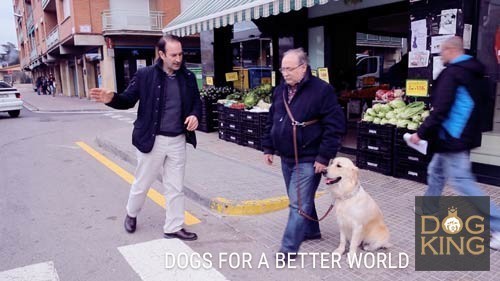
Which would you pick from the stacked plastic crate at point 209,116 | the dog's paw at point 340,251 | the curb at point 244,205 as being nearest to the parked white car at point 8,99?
the stacked plastic crate at point 209,116

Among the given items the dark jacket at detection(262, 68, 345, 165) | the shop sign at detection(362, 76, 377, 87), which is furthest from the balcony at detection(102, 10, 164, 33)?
the dark jacket at detection(262, 68, 345, 165)

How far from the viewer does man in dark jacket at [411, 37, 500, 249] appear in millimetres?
3477

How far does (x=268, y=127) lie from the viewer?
376 centimetres

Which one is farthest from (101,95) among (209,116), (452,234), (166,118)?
(209,116)

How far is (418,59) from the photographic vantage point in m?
5.75

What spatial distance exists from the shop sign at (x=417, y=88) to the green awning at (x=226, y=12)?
5.60ft

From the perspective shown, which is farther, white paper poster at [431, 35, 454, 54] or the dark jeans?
white paper poster at [431, 35, 454, 54]

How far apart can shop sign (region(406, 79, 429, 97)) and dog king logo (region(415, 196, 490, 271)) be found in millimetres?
1765

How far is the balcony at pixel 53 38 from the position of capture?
28.3m

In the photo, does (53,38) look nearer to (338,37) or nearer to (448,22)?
(338,37)

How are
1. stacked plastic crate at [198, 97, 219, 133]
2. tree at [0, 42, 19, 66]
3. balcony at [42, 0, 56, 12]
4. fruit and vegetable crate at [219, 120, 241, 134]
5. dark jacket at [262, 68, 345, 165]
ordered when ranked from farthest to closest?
1. tree at [0, 42, 19, 66]
2. balcony at [42, 0, 56, 12]
3. stacked plastic crate at [198, 97, 219, 133]
4. fruit and vegetable crate at [219, 120, 241, 134]
5. dark jacket at [262, 68, 345, 165]

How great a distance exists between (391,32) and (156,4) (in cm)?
1657

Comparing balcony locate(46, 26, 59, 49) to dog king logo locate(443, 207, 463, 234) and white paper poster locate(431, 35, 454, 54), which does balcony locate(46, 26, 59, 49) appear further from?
dog king logo locate(443, 207, 463, 234)

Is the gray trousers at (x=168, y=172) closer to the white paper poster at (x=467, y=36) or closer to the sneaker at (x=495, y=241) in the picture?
the sneaker at (x=495, y=241)
